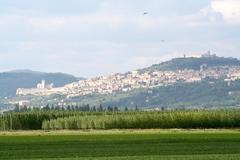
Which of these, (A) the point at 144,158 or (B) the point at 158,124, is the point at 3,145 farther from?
(B) the point at 158,124

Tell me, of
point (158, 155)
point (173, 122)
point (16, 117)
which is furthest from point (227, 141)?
point (16, 117)

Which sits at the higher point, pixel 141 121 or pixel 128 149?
pixel 141 121

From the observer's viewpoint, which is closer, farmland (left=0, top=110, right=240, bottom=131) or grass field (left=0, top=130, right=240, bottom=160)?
grass field (left=0, top=130, right=240, bottom=160)

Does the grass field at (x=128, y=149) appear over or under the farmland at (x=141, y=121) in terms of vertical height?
under

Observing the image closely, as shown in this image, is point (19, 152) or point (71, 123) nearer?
point (19, 152)

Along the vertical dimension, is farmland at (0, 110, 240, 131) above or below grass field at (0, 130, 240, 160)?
above

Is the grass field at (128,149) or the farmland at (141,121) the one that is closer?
the grass field at (128,149)

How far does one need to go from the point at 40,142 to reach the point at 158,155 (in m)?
20.8

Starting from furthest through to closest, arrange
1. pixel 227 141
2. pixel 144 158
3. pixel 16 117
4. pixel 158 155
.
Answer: pixel 16 117 → pixel 227 141 → pixel 158 155 → pixel 144 158

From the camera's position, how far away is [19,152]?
61.9 meters

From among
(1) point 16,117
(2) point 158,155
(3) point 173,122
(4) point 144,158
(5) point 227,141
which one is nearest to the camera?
(4) point 144,158

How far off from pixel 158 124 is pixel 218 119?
9025 millimetres

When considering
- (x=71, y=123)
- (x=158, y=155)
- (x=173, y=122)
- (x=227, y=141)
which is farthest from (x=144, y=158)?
(x=71, y=123)

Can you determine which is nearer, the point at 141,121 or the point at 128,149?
the point at 128,149
